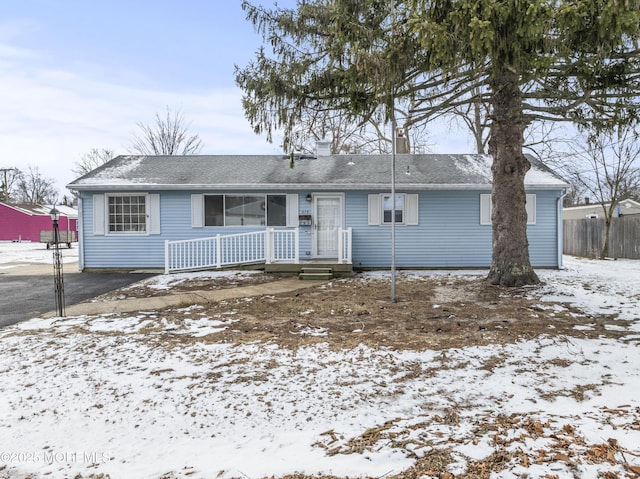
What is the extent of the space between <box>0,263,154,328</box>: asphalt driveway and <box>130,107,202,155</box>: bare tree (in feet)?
53.6

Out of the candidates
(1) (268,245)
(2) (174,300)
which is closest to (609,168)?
(1) (268,245)

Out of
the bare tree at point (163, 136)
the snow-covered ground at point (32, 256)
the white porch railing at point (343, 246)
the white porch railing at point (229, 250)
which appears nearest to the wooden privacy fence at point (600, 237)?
the white porch railing at point (229, 250)

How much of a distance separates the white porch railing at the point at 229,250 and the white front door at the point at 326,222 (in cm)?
51

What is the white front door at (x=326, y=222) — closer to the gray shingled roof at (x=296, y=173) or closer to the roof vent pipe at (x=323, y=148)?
the gray shingled roof at (x=296, y=173)

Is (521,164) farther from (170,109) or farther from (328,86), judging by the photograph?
(170,109)

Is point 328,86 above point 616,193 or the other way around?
above

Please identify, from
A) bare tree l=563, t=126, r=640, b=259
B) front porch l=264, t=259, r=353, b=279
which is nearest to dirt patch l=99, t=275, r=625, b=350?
front porch l=264, t=259, r=353, b=279

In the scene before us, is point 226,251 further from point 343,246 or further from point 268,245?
point 343,246

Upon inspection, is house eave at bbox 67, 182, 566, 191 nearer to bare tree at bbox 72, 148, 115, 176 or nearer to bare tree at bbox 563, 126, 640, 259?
bare tree at bbox 563, 126, 640, 259

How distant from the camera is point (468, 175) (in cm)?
1141

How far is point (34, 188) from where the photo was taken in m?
48.5

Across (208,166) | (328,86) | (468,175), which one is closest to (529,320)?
(328,86)

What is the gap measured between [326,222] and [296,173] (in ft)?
6.06

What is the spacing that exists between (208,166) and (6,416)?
34.1 feet
